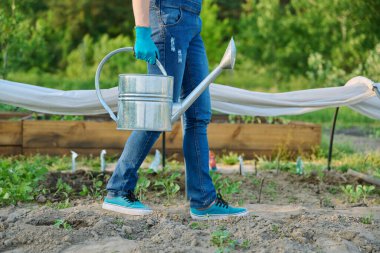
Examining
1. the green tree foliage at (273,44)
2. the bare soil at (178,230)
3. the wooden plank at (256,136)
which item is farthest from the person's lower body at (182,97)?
the green tree foliage at (273,44)

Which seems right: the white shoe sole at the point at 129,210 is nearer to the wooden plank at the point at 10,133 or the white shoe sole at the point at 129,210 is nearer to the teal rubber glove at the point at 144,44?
the teal rubber glove at the point at 144,44

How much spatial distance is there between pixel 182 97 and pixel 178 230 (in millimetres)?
834

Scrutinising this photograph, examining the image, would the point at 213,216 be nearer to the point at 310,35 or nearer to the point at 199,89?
the point at 199,89

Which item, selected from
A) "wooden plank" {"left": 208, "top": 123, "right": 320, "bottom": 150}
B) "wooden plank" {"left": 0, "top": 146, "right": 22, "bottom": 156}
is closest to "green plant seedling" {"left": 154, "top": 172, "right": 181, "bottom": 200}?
"wooden plank" {"left": 208, "top": 123, "right": 320, "bottom": 150}

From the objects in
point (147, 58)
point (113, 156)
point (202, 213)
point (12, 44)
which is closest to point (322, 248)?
point (202, 213)

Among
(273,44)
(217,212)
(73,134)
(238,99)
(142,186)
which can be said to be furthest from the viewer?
(273,44)

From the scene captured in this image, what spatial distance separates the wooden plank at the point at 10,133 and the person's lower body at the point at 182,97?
2.81 m

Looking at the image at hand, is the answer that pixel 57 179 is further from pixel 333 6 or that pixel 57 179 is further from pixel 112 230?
pixel 333 6

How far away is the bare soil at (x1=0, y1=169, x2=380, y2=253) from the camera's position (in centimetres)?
307

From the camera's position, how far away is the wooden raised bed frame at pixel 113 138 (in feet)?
20.9

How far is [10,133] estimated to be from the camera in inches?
249

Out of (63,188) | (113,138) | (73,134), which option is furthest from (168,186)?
(73,134)

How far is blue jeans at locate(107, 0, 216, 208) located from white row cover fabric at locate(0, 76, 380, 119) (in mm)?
1028

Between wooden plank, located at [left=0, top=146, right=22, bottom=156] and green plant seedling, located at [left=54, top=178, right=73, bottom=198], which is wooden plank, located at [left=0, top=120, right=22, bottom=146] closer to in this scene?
wooden plank, located at [left=0, top=146, right=22, bottom=156]
